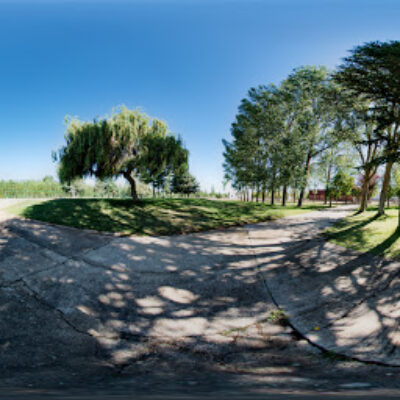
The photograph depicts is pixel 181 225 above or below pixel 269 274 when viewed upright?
above

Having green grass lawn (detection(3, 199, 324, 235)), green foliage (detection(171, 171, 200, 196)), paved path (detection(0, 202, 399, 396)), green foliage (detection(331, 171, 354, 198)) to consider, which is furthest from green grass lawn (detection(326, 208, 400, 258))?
green foliage (detection(171, 171, 200, 196))

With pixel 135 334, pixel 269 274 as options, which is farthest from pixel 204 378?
pixel 269 274

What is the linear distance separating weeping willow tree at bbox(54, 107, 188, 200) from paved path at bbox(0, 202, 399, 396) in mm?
6322

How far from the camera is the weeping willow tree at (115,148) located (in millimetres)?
12023

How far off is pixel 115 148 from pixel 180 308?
34.9 feet

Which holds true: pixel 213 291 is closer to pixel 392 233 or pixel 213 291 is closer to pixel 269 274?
pixel 269 274

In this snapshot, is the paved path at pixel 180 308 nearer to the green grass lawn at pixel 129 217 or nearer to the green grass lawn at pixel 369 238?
the green grass lawn at pixel 369 238

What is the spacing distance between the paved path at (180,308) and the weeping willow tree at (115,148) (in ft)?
20.7

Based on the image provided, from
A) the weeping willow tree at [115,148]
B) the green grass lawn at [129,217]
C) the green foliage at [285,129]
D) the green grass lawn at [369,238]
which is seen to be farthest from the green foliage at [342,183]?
the weeping willow tree at [115,148]

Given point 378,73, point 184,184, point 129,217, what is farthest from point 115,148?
point 184,184

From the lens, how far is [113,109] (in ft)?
42.9

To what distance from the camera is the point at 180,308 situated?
411 cm

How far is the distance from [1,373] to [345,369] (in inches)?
Answer: 168

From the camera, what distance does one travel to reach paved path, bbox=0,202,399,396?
287 cm
